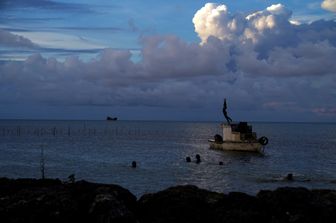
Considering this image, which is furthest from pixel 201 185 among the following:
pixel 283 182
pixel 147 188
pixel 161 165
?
pixel 161 165

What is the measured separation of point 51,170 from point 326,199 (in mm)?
38931

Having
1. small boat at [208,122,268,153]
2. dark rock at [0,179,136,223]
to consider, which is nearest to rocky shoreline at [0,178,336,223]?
dark rock at [0,179,136,223]

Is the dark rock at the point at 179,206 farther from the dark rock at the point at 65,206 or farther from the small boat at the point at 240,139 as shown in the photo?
the small boat at the point at 240,139

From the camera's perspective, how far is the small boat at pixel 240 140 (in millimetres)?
72000

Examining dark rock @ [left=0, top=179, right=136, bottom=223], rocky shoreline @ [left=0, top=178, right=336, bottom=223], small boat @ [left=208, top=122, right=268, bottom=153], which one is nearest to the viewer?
dark rock @ [left=0, top=179, right=136, bottom=223]

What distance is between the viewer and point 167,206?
1662 cm

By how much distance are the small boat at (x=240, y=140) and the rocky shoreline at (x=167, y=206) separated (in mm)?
54539

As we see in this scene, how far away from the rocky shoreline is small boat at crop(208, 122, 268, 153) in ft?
179

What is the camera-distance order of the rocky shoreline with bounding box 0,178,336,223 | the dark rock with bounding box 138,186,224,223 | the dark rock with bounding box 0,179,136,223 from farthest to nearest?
the dark rock with bounding box 138,186,224,223 → the rocky shoreline with bounding box 0,178,336,223 → the dark rock with bounding box 0,179,136,223

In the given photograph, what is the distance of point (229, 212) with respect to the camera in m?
15.7

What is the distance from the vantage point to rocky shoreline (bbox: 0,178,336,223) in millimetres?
15461

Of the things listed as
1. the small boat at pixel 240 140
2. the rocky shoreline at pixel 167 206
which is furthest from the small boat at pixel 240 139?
the rocky shoreline at pixel 167 206

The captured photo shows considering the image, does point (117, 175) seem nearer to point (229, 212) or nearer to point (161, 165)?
point (161, 165)

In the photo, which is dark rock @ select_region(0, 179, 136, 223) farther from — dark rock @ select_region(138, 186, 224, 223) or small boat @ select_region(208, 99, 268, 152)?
small boat @ select_region(208, 99, 268, 152)
